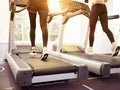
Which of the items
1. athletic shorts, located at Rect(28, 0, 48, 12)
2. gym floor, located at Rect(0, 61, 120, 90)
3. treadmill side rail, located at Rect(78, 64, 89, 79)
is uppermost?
athletic shorts, located at Rect(28, 0, 48, 12)

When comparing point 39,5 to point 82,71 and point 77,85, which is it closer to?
point 82,71

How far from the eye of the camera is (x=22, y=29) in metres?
4.98

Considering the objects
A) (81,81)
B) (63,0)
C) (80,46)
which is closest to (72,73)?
(81,81)

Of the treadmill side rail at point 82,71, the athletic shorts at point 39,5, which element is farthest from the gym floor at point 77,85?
the athletic shorts at point 39,5

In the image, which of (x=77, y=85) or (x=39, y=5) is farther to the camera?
(x=39, y=5)

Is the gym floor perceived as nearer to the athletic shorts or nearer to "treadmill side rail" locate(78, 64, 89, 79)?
"treadmill side rail" locate(78, 64, 89, 79)

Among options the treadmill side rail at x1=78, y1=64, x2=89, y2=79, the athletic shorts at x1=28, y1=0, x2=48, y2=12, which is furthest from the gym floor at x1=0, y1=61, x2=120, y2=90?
the athletic shorts at x1=28, y1=0, x2=48, y2=12

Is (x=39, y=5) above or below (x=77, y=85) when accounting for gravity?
above

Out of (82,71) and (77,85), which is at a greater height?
(82,71)

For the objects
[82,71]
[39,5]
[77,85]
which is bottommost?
[77,85]

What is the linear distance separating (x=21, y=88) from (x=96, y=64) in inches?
45.1

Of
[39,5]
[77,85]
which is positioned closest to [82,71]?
[77,85]

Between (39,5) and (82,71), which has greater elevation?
(39,5)

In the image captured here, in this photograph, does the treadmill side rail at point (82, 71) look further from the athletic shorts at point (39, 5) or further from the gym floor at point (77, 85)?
the athletic shorts at point (39, 5)
